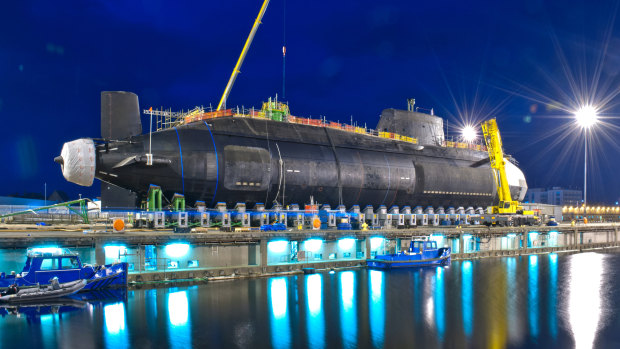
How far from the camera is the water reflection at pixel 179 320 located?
20484 millimetres

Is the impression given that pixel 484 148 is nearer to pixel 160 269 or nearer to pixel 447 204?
pixel 447 204

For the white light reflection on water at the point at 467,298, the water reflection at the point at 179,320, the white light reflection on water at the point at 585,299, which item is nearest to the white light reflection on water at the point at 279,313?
the water reflection at the point at 179,320

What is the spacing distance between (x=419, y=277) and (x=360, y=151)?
17004 mm

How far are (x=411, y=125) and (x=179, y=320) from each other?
4373 cm

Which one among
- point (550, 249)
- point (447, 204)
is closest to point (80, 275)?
point (447, 204)

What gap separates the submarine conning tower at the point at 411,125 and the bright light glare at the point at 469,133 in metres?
7.21

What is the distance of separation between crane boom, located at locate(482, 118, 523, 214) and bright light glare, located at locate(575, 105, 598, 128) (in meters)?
15.8

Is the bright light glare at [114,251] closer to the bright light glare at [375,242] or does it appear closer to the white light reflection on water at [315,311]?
the white light reflection on water at [315,311]

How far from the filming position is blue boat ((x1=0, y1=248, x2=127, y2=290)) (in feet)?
85.6

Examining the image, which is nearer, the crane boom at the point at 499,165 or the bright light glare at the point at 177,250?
the bright light glare at the point at 177,250

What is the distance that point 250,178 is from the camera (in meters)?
40.2

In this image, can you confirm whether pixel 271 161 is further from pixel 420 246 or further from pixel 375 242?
pixel 420 246

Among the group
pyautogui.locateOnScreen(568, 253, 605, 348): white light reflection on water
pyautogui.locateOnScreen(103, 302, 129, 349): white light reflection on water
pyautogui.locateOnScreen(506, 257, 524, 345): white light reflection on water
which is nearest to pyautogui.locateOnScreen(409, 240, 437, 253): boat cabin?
pyautogui.locateOnScreen(506, 257, 524, 345): white light reflection on water

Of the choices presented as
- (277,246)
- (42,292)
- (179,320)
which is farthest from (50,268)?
(277,246)
